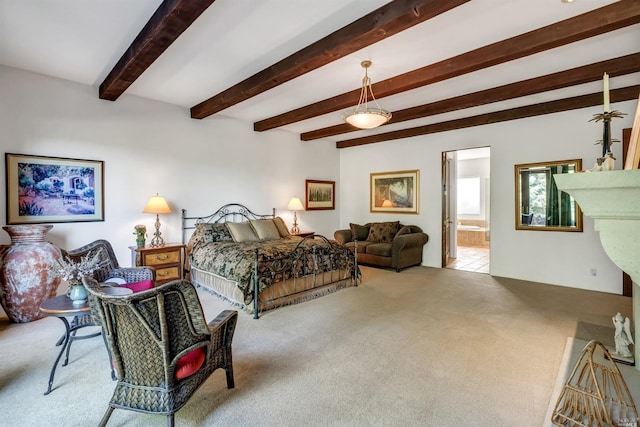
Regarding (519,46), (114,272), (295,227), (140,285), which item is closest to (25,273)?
(114,272)

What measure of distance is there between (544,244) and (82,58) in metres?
6.99

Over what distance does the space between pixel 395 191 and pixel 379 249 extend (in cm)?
163

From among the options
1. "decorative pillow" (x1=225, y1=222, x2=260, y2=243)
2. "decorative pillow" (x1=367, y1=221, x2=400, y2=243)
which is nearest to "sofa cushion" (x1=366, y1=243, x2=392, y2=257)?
"decorative pillow" (x1=367, y1=221, x2=400, y2=243)

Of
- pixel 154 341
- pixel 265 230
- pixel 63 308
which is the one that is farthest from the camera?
pixel 265 230

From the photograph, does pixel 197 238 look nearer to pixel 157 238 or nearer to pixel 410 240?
pixel 157 238

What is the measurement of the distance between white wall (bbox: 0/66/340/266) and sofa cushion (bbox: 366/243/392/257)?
73.7 inches

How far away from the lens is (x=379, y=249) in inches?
244

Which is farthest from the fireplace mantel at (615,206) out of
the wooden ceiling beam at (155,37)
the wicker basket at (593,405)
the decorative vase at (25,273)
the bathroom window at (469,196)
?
the bathroom window at (469,196)

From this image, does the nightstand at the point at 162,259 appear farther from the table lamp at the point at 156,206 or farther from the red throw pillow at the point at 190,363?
the red throw pillow at the point at 190,363

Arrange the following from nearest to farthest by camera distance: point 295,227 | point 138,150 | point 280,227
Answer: point 138,150 → point 280,227 → point 295,227

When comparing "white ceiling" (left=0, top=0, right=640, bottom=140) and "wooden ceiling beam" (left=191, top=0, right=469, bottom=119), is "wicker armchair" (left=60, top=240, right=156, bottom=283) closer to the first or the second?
"white ceiling" (left=0, top=0, right=640, bottom=140)

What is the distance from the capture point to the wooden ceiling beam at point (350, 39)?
2264mm

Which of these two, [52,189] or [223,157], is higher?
[223,157]

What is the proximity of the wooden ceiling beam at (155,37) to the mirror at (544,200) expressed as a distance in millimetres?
5415
